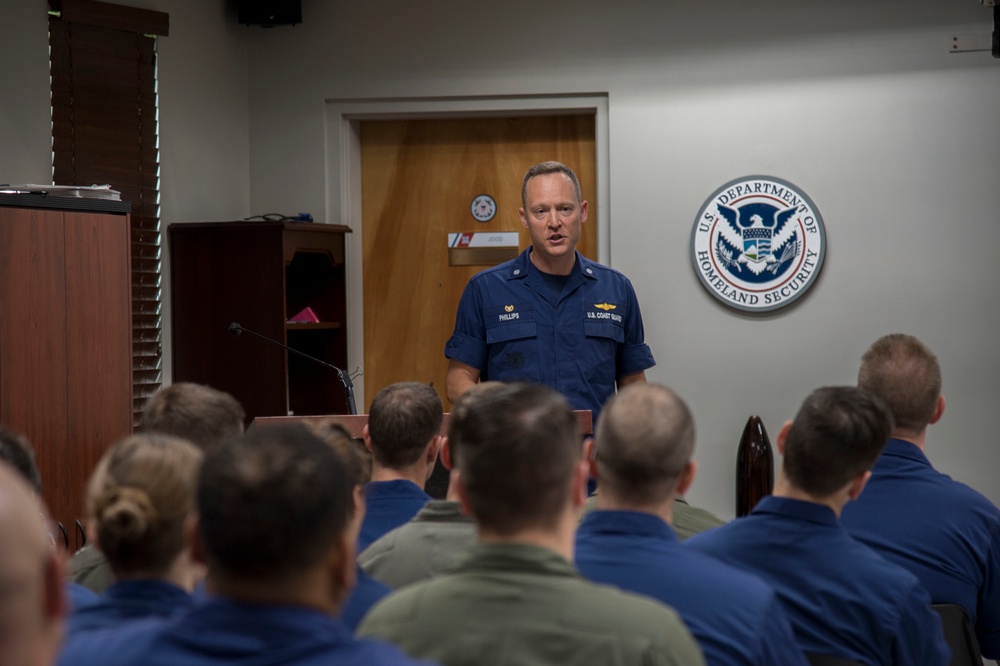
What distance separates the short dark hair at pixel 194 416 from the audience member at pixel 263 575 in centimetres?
94

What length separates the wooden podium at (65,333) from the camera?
Answer: 323cm

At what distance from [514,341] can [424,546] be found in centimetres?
168

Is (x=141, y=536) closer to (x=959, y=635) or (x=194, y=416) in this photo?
(x=194, y=416)

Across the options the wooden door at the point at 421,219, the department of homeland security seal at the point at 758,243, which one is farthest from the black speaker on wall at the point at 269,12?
the department of homeland security seal at the point at 758,243

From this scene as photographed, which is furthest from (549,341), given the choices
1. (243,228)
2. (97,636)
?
(97,636)

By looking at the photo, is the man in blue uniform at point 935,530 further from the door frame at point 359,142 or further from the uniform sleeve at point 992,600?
the door frame at point 359,142

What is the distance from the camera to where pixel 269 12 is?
497 cm

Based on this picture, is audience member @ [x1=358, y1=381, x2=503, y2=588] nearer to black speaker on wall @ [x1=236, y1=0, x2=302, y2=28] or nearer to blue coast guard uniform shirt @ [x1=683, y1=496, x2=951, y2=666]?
blue coast guard uniform shirt @ [x1=683, y1=496, x2=951, y2=666]

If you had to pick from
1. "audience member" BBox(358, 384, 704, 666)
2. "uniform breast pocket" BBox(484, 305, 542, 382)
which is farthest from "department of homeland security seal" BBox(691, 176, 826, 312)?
"audience member" BBox(358, 384, 704, 666)

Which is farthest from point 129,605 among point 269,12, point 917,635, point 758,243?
point 269,12

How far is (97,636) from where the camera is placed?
1111 mm

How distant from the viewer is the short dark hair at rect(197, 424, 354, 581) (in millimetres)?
1041

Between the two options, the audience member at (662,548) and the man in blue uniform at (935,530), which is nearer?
the audience member at (662,548)

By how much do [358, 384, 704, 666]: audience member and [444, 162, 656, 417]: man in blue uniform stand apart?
6.71 feet
